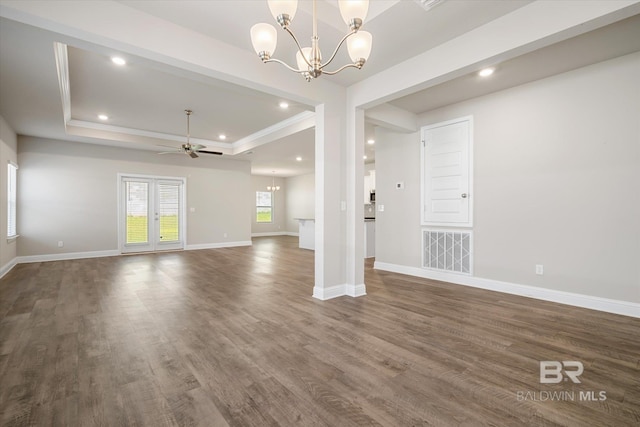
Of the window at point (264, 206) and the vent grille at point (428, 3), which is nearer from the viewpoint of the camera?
the vent grille at point (428, 3)

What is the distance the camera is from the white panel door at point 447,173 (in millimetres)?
4527

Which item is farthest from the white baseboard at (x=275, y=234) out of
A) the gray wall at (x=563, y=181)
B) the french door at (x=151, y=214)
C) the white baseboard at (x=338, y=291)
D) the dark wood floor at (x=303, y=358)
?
the gray wall at (x=563, y=181)

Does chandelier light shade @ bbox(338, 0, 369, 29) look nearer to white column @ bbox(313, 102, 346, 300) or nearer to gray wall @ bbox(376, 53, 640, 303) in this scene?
white column @ bbox(313, 102, 346, 300)

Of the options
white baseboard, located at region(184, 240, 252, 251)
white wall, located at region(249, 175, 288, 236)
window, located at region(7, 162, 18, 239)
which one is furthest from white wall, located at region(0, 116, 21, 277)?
white wall, located at region(249, 175, 288, 236)

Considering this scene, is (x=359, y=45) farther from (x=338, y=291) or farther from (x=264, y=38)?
(x=338, y=291)

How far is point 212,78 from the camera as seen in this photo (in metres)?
3.04

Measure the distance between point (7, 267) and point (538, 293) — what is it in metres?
8.79

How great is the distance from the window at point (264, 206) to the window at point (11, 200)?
7.94 meters

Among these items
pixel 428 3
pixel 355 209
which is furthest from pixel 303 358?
pixel 428 3

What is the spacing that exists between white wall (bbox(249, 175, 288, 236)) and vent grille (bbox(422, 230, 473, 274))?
934 cm

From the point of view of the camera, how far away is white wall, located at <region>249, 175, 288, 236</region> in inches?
514

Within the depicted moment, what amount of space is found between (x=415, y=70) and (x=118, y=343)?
158 inches

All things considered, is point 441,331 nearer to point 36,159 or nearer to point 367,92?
point 367,92

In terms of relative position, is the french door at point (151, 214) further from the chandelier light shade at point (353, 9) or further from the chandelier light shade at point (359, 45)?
the chandelier light shade at point (353, 9)
